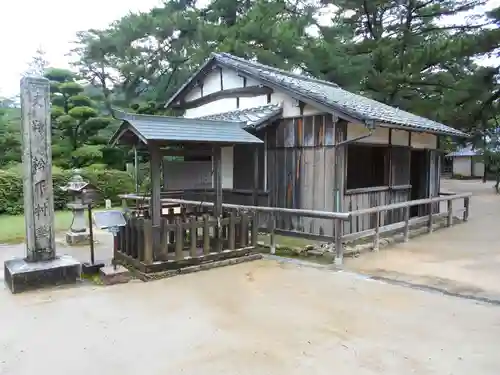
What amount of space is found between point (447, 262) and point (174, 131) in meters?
5.13

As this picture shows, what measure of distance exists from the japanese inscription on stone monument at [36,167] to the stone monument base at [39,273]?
0.14 meters

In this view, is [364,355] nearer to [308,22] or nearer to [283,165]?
[283,165]

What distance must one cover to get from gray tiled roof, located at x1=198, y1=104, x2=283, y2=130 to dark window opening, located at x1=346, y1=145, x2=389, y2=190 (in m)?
2.18

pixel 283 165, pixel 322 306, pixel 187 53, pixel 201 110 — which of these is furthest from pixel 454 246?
pixel 187 53

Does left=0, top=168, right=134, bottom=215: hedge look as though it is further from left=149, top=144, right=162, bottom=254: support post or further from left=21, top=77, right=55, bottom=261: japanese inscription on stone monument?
left=149, top=144, right=162, bottom=254: support post

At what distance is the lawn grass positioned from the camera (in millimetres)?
8695

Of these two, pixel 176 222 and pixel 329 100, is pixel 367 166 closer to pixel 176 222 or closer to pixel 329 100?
pixel 329 100

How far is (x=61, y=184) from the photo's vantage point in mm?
13633

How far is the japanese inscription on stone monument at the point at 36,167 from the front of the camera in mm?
5066

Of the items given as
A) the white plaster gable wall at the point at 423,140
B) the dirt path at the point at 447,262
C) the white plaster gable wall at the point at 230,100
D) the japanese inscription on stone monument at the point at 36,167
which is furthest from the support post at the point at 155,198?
the white plaster gable wall at the point at 423,140

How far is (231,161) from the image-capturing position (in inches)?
379

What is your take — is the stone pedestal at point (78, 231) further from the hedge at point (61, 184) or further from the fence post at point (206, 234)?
the fence post at point (206, 234)

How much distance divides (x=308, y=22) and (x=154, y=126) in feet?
48.8

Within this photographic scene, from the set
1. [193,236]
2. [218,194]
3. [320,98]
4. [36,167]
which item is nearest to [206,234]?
[193,236]
